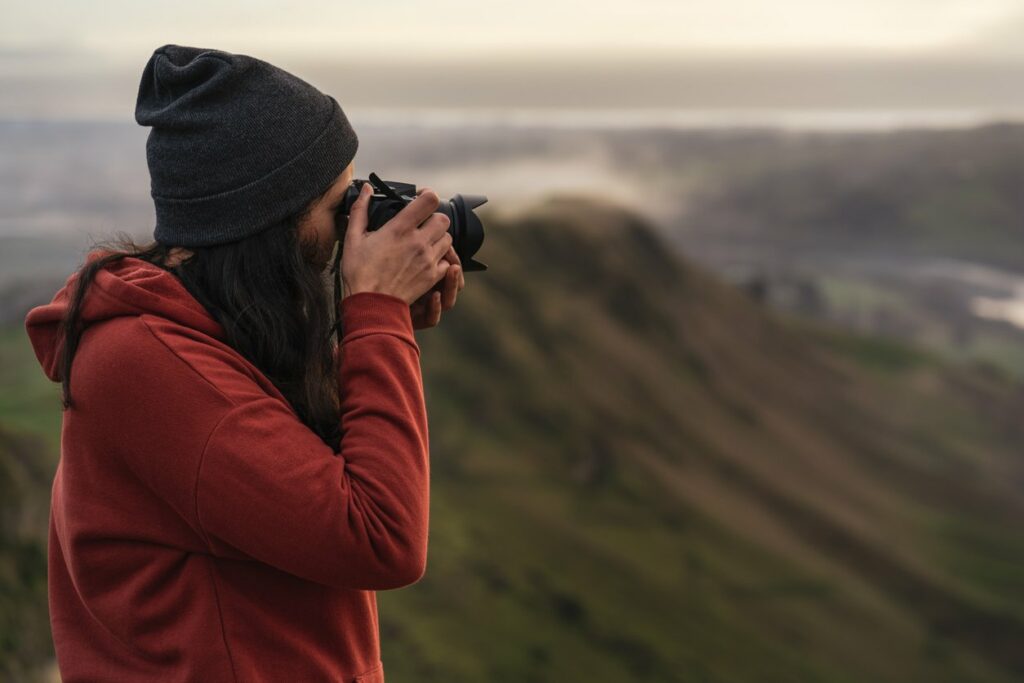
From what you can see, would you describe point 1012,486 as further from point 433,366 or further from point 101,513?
point 101,513

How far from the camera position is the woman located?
2.13 metres

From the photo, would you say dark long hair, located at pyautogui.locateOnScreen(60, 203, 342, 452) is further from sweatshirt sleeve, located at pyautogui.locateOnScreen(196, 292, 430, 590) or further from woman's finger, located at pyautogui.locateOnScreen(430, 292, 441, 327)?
woman's finger, located at pyautogui.locateOnScreen(430, 292, 441, 327)

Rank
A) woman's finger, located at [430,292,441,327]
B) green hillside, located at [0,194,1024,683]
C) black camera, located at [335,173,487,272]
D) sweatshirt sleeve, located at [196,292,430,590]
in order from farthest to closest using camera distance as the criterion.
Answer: green hillside, located at [0,194,1024,683] → woman's finger, located at [430,292,441,327] → black camera, located at [335,173,487,272] → sweatshirt sleeve, located at [196,292,430,590]

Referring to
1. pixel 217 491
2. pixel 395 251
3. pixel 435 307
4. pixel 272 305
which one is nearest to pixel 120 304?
pixel 272 305

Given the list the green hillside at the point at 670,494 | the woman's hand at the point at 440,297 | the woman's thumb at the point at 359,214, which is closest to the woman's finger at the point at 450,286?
the woman's hand at the point at 440,297

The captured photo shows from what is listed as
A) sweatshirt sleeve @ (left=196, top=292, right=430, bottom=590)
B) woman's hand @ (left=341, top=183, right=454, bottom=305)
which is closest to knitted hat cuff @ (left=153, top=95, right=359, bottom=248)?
woman's hand @ (left=341, top=183, right=454, bottom=305)

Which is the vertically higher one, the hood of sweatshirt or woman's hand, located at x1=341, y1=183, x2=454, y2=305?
woman's hand, located at x1=341, y1=183, x2=454, y2=305

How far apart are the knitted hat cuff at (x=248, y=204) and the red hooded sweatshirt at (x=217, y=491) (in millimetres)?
112

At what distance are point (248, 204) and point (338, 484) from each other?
24.6 inches

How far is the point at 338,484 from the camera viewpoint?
2127mm

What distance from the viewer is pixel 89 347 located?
221 centimetres

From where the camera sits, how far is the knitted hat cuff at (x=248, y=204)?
2330 millimetres

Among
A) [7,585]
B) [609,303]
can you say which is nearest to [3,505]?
[7,585]

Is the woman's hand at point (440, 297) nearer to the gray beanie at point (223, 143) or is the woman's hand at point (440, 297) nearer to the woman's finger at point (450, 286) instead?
the woman's finger at point (450, 286)
